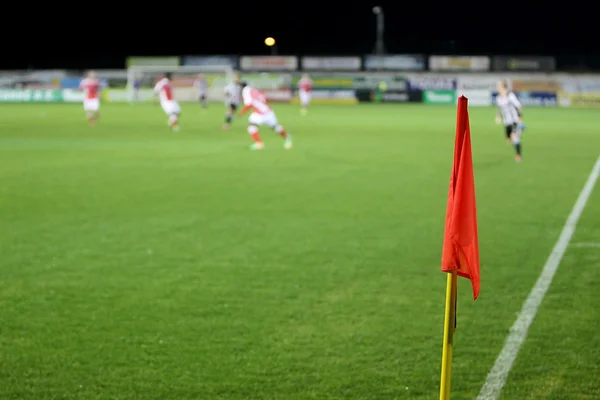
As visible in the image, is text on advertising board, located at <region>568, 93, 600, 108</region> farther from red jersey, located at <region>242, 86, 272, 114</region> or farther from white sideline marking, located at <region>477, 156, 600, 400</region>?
white sideline marking, located at <region>477, 156, 600, 400</region>

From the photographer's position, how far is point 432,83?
2200 inches

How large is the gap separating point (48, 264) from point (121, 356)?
3.36 metres

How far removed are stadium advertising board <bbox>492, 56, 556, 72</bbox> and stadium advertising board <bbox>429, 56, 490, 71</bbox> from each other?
1.05 m

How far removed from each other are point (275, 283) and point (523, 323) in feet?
7.89

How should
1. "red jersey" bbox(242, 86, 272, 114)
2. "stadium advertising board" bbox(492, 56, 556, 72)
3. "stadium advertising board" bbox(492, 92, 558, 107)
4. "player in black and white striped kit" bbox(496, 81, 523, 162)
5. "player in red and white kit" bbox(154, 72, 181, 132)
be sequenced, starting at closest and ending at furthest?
"player in black and white striped kit" bbox(496, 81, 523, 162), "red jersey" bbox(242, 86, 272, 114), "player in red and white kit" bbox(154, 72, 181, 132), "stadium advertising board" bbox(492, 92, 558, 107), "stadium advertising board" bbox(492, 56, 556, 72)

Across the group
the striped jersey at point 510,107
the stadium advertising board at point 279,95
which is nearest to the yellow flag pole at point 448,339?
the striped jersey at point 510,107

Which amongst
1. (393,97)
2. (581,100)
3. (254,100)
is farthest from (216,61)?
(254,100)

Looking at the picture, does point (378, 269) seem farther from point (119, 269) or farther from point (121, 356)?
point (121, 356)

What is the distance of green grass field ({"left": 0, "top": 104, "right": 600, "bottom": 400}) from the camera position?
18.1ft

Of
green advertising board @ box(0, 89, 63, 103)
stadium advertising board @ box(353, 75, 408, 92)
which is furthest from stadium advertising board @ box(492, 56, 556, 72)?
green advertising board @ box(0, 89, 63, 103)

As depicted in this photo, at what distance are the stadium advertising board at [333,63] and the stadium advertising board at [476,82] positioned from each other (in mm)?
8674

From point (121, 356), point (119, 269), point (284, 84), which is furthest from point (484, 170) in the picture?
point (284, 84)

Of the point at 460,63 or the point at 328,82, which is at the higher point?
the point at 460,63

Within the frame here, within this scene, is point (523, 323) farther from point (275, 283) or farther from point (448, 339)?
point (448, 339)
